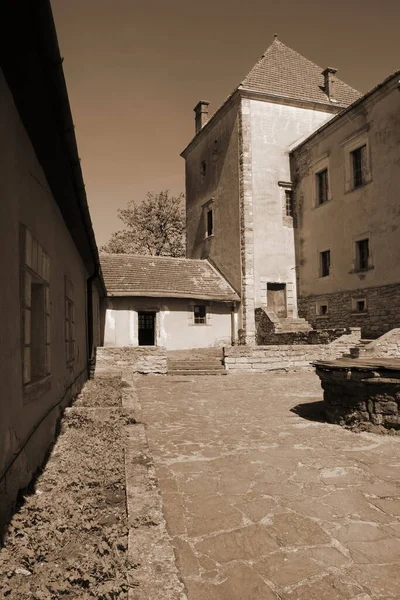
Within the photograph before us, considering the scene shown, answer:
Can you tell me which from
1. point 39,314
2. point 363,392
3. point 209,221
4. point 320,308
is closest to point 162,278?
point 209,221

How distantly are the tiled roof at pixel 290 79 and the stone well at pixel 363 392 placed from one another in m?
18.7

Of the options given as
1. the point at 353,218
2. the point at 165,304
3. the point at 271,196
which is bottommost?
the point at 165,304

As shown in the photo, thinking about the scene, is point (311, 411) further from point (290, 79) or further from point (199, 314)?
point (290, 79)

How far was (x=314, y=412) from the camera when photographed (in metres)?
7.55

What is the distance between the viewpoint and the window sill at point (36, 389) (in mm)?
3822

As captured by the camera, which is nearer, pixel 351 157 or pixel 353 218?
pixel 353 218

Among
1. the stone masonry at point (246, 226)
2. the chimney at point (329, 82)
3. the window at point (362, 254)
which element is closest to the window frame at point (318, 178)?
the window at point (362, 254)

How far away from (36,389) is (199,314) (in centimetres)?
1678

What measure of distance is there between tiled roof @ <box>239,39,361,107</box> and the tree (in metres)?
14.6

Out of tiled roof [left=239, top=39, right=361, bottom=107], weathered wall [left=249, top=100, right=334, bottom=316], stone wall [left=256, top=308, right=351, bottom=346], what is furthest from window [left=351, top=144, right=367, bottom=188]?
stone wall [left=256, top=308, right=351, bottom=346]

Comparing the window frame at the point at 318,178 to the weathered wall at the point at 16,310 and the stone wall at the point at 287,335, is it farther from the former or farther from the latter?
the weathered wall at the point at 16,310

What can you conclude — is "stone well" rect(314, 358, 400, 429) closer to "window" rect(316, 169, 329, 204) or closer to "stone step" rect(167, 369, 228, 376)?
"stone step" rect(167, 369, 228, 376)

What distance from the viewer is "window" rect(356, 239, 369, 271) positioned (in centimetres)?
1767

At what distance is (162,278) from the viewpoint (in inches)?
816
